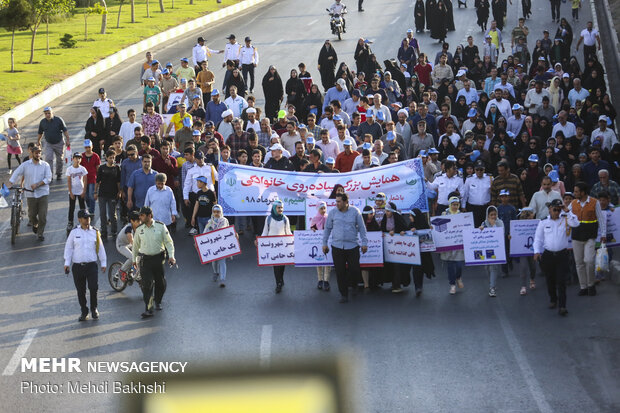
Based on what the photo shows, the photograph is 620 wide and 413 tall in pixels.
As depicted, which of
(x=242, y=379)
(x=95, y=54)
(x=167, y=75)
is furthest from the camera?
(x=95, y=54)

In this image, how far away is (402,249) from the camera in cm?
1727

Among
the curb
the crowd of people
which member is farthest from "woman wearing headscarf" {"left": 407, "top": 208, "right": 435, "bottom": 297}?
the curb

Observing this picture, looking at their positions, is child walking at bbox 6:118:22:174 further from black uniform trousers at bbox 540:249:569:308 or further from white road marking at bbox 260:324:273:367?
black uniform trousers at bbox 540:249:569:308

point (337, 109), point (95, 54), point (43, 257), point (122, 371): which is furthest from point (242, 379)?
point (95, 54)

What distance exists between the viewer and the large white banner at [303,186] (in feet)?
63.4

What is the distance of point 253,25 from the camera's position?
4831 centimetres

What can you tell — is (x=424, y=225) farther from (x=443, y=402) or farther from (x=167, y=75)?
(x=167, y=75)

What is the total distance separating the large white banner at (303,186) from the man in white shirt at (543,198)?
2.06 m

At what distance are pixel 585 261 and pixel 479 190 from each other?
286cm

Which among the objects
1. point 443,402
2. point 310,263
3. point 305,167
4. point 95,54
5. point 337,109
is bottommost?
point 443,402

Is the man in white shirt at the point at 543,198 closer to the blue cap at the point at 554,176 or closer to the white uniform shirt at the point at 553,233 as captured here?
the blue cap at the point at 554,176

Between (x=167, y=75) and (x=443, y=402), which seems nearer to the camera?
(x=443, y=402)

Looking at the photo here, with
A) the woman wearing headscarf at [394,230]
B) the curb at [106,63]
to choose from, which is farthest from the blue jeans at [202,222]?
the curb at [106,63]

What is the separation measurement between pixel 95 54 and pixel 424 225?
2593 centimetres
